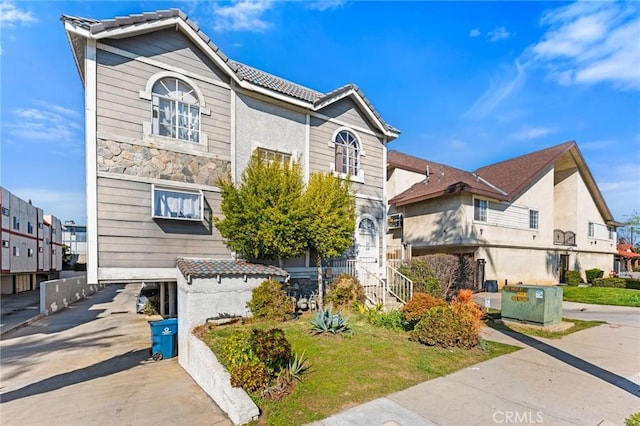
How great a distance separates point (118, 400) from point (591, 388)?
821 centimetres

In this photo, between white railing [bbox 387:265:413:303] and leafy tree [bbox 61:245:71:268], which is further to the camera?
leafy tree [bbox 61:245:71:268]

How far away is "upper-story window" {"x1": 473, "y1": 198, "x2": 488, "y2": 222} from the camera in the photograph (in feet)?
61.7

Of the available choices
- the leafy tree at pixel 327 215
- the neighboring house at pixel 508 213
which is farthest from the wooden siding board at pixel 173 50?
the neighboring house at pixel 508 213

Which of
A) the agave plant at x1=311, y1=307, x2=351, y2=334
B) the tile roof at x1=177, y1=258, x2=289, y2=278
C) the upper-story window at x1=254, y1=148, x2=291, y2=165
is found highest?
the upper-story window at x1=254, y1=148, x2=291, y2=165

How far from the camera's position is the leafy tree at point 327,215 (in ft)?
31.3

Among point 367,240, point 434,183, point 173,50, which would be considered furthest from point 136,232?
point 434,183

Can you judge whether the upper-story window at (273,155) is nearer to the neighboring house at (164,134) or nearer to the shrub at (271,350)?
the neighboring house at (164,134)

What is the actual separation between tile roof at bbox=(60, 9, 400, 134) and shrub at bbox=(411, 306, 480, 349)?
8.53 m

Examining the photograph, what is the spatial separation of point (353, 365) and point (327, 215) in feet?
15.2

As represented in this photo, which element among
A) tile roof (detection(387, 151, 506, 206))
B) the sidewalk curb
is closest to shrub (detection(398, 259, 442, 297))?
tile roof (detection(387, 151, 506, 206))

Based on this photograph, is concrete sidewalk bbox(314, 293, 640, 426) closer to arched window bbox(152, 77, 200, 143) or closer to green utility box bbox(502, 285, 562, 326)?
green utility box bbox(502, 285, 562, 326)

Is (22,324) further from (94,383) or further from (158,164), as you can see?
(158,164)

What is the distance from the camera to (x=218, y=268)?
856 centimetres

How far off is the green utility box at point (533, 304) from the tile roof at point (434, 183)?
29.2 ft
